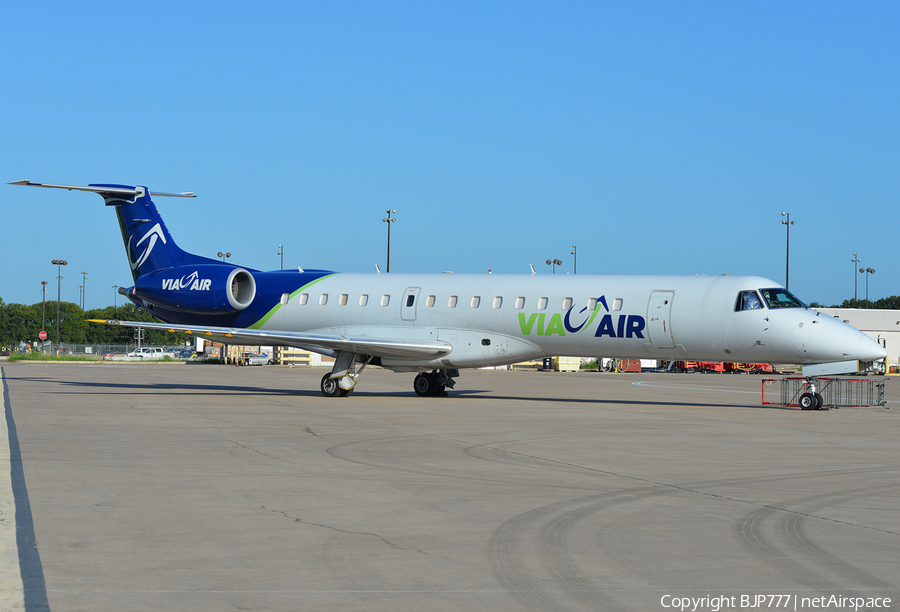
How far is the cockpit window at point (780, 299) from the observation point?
21.9 metres

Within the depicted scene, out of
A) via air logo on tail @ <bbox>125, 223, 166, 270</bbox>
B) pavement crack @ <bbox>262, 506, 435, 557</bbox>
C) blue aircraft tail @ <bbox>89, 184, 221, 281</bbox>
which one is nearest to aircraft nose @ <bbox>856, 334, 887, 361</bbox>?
pavement crack @ <bbox>262, 506, 435, 557</bbox>

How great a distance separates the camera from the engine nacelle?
2792cm

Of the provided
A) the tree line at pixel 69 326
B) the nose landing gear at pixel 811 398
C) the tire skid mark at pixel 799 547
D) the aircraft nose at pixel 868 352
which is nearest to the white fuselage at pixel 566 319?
the aircraft nose at pixel 868 352

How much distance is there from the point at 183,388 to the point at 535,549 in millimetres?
25217

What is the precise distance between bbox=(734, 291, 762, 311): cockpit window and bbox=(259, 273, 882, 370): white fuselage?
0.09 metres

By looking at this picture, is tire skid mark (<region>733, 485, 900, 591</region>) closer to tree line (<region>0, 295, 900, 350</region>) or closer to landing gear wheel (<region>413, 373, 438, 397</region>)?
landing gear wheel (<region>413, 373, 438, 397</region>)

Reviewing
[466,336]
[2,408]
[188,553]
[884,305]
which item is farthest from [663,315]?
[884,305]

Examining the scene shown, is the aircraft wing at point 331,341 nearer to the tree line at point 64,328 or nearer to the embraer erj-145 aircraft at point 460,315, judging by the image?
the embraer erj-145 aircraft at point 460,315

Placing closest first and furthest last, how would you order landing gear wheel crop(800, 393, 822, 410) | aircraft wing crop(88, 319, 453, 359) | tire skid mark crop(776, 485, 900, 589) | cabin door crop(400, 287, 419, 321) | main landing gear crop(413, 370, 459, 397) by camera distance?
1. tire skid mark crop(776, 485, 900, 589)
2. landing gear wheel crop(800, 393, 822, 410)
3. aircraft wing crop(88, 319, 453, 359)
4. cabin door crop(400, 287, 419, 321)
5. main landing gear crop(413, 370, 459, 397)

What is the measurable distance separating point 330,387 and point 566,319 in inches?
266

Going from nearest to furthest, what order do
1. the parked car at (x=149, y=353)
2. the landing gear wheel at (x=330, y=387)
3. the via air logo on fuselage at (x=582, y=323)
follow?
the via air logo on fuselage at (x=582, y=323), the landing gear wheel at (x=330, y=387), the parked car at (x=149, y=353)

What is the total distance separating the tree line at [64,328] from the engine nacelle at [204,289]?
11309cm

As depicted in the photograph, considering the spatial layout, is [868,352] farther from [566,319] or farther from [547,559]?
[547,559]

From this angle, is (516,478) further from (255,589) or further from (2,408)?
(2,408)
